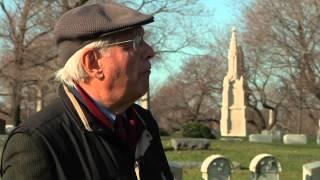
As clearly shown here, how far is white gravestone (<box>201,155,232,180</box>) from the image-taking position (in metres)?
10.7

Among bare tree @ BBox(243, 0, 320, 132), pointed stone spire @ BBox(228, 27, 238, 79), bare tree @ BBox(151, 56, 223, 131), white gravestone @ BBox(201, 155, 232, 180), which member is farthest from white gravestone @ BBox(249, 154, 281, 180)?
bare tree @ BBox(151, 56, 223, 131)

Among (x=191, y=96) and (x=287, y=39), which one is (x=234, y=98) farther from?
(x=191, y=96)

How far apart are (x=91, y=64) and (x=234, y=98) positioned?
156 ft

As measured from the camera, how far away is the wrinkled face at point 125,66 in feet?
7.84

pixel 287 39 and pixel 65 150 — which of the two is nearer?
pixel 65 150

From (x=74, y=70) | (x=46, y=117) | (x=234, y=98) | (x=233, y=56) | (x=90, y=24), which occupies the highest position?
(x=233, y=56)

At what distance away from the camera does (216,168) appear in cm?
1078

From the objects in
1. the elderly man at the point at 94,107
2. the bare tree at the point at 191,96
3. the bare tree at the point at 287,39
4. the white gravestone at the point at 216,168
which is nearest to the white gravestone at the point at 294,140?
the bare tree at the point at 287,39

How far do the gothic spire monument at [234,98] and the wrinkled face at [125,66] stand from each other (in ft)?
147

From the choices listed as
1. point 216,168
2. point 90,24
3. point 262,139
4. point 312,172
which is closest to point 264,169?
point 312,172

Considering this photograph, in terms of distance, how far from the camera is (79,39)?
2355mm

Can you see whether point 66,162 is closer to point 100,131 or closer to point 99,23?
point 100,131

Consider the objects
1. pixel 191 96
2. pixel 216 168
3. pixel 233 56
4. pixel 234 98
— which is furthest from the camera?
pixel 191 96

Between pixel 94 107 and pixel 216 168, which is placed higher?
pixel 94 107
